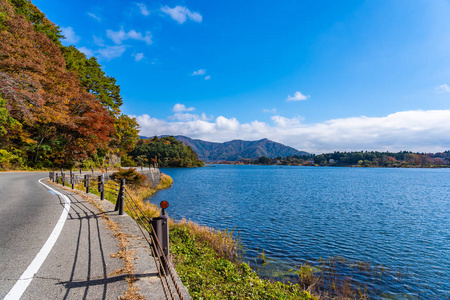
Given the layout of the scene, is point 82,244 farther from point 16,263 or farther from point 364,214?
point 364,214

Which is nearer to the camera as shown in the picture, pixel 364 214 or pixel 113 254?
pixel 113 254

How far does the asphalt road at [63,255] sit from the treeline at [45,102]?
17.1 m

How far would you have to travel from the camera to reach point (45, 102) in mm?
26688

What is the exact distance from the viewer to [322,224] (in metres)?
17.8

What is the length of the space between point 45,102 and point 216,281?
1180 inches

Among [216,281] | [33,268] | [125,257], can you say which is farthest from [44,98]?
[216,281]

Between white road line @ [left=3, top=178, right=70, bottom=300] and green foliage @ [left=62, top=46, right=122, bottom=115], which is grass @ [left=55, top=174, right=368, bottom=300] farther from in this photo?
green foliage @ [left=62, top=46, right=122, bottom=115]

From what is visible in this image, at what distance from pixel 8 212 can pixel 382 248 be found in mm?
17402

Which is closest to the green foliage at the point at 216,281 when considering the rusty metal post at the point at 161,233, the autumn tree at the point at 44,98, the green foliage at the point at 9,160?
the rusty metal post at the point at 161,233

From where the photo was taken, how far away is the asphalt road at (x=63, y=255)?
12.2ft

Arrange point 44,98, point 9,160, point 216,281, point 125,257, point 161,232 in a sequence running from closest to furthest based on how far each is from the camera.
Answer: point 161,232 → point 125,257 → point 216,281 → point 44,98 → point 9,160

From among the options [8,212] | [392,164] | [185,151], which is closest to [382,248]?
[8,212]

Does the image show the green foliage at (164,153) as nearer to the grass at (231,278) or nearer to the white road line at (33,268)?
the grass at (231,278)

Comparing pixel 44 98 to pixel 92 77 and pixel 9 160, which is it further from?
pixel 92 77
